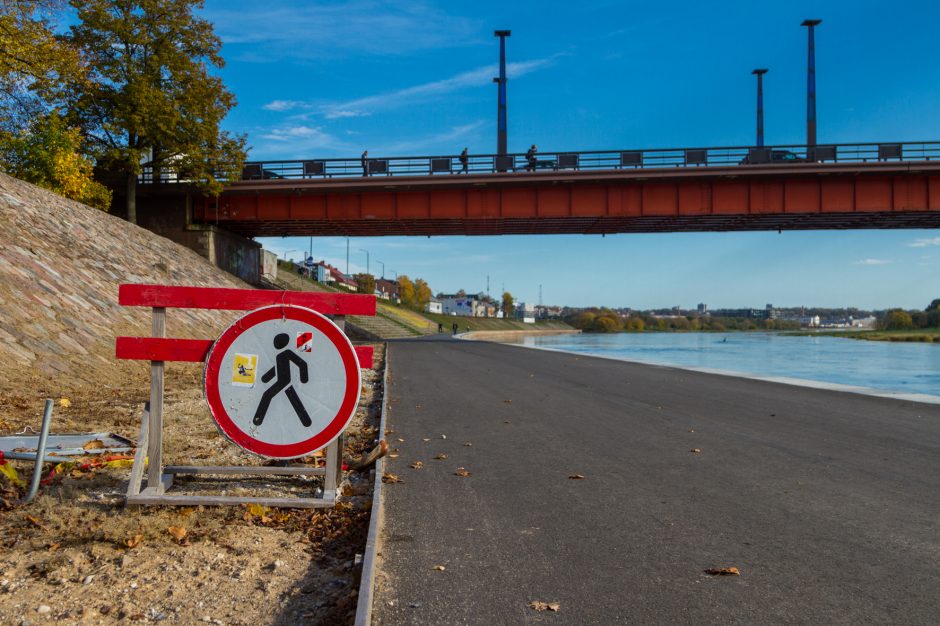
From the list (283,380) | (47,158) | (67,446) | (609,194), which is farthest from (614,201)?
(283,380)

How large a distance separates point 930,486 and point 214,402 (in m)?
6.86

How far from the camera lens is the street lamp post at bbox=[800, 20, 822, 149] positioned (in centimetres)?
5081

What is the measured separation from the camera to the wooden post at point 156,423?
4.83 metres

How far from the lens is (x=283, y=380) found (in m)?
4.71

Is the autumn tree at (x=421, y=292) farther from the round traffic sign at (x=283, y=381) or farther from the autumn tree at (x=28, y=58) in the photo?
the round traffic sign at (x=283, y=381)

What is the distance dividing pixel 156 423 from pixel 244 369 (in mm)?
956

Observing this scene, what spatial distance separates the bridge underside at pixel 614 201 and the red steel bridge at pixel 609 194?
0.20ft

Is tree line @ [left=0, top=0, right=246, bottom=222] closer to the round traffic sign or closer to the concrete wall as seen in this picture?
the concrete wall

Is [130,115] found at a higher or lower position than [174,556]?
higher

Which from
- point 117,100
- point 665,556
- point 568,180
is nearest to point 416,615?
point 665,556

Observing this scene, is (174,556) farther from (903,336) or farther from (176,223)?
(903,336)

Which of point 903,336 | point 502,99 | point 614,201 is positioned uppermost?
point 502,99

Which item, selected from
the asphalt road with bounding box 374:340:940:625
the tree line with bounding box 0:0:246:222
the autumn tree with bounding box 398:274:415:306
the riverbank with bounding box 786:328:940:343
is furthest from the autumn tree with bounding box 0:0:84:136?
the autumn tree with bounding box 398:274:415:306

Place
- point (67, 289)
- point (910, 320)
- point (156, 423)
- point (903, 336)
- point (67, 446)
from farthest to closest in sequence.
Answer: point (910, 320) → point (903, 336) → point (67, 289) → point (67, 446) → point (156, 423)
